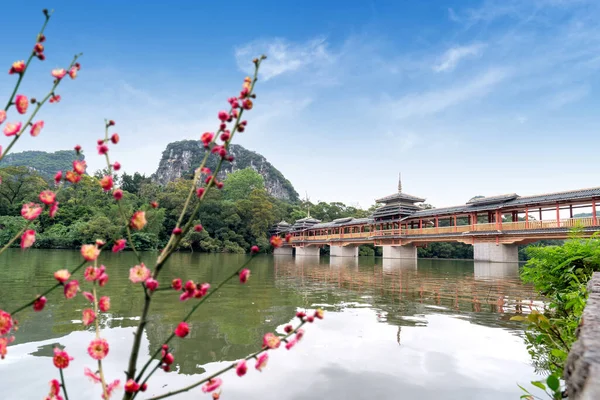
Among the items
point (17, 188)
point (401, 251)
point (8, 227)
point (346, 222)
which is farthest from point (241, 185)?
point (401, 251)

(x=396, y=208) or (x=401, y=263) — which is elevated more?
(x=396, y=208)

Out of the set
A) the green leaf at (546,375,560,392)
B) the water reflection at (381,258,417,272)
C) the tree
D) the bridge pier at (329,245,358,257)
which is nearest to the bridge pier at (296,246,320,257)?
the bridge pier at (329,245,358,257)

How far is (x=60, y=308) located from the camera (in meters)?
5.32

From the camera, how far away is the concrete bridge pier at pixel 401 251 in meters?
22.8

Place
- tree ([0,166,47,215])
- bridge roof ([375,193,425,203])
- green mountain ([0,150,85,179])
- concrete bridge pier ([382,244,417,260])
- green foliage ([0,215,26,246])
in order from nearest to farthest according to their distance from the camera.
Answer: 1. concrete bridge pier ([382,244,417,260])
2. bridge roof ([375,193,425,203])
3. green foliage ([0,215,26,246])
4. tree ([0,166,47,215])
5. green mountain ([0,150,85,179])

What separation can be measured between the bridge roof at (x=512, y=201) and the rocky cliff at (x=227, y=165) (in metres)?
66.8

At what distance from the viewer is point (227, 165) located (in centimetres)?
8481

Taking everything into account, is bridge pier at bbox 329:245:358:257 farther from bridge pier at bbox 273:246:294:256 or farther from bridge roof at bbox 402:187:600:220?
bridge roof at bbox 402:187:600:220

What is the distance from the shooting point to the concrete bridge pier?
22750 mm

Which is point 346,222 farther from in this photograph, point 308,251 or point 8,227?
point 8,227

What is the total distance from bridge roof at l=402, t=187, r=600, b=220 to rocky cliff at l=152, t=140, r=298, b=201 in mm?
66835

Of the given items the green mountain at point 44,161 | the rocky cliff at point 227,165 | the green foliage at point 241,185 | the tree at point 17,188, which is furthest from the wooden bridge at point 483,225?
the green mountain at point 44,161

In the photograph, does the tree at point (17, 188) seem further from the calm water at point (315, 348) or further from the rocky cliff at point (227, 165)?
the rocky cliff at point (227, 165)

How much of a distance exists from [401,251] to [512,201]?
287 inches
